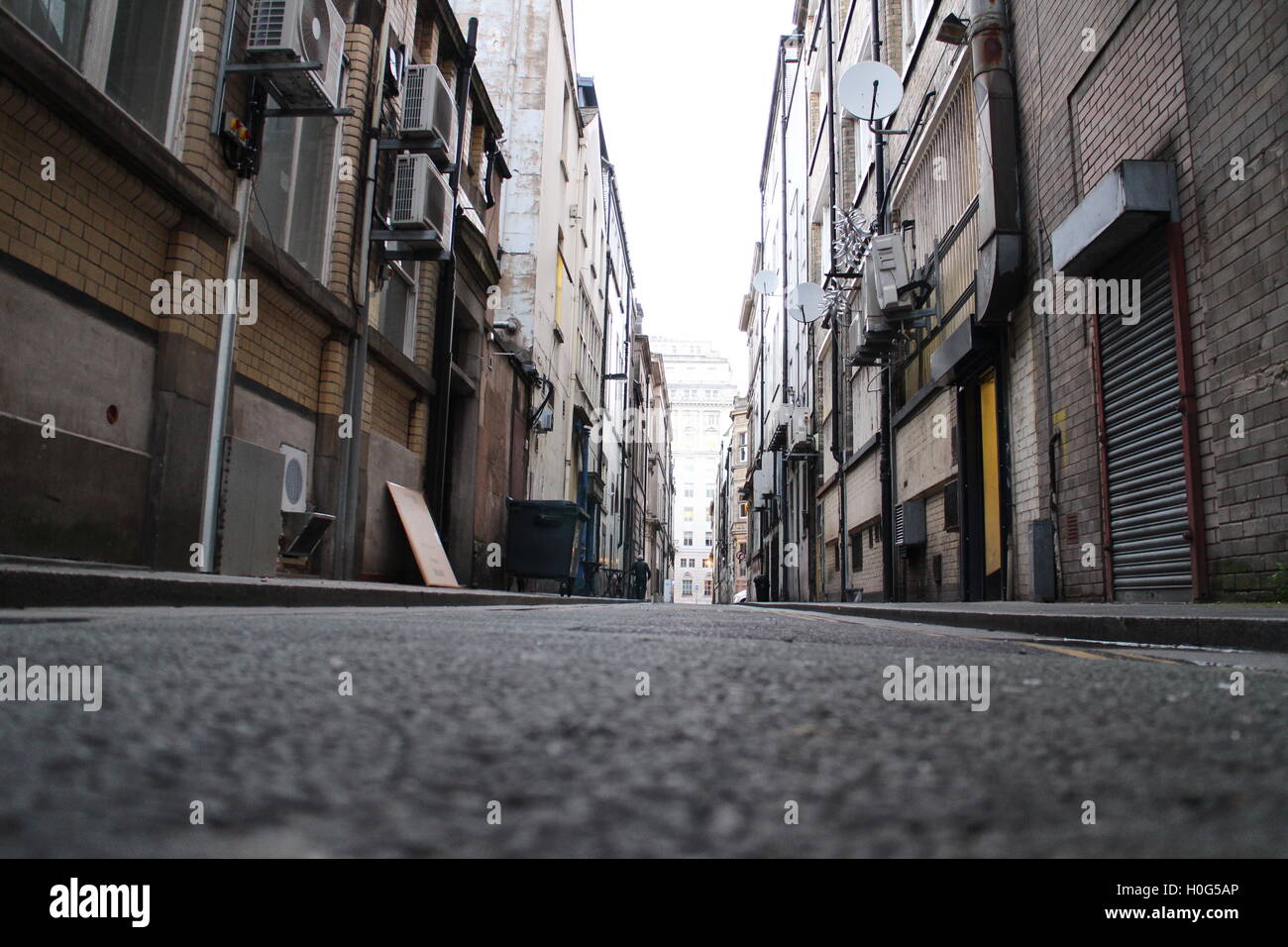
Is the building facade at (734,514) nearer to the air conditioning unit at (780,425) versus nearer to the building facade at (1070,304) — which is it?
the air conditioning unit at (780,425)

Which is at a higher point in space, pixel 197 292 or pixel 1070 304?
pixel 1070 304

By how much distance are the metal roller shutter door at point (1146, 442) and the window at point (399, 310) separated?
23.1ft

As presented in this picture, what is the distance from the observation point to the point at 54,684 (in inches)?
28.6

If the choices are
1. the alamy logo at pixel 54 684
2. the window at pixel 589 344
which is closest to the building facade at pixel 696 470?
the window at pixel 589 344

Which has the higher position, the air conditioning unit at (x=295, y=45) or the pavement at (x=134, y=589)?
the air conditioning unit at (x=295, y=45)

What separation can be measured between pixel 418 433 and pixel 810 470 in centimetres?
1208

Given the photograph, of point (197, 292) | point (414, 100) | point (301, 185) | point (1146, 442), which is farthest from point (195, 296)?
point (1146, 442)

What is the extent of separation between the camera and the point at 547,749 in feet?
1.75

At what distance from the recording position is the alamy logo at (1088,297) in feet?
19.0

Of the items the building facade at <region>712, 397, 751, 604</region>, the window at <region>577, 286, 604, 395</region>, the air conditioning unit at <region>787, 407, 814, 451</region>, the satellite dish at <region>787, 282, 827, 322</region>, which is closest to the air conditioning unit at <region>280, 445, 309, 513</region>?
the satellite dish at <region>787, 282, 827, 322</region>

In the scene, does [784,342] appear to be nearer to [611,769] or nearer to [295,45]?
[295,45]

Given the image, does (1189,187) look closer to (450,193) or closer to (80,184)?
(80,184)

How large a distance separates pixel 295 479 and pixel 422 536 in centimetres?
236
